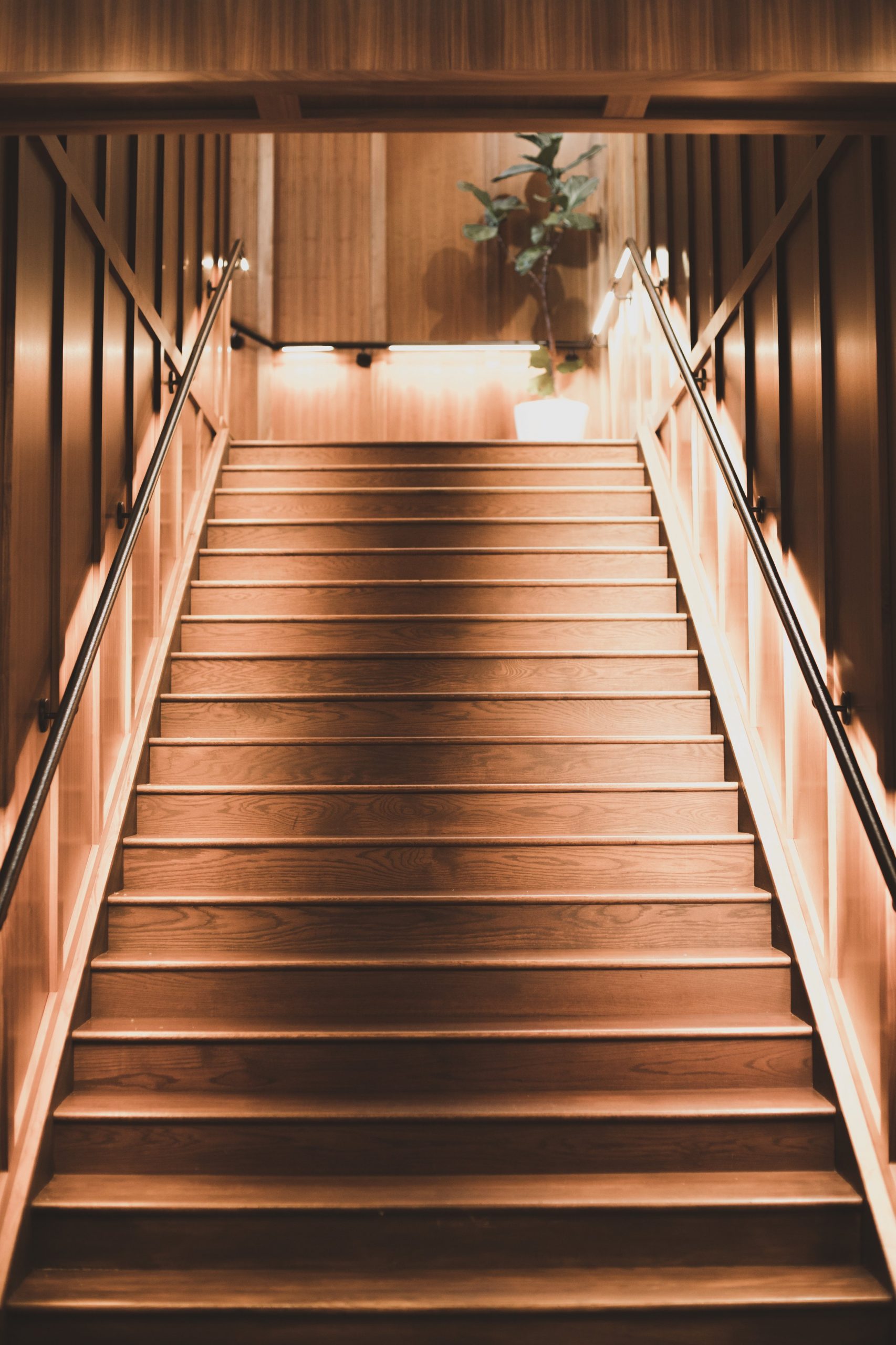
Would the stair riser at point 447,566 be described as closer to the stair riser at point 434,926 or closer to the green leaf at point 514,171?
the stair riser at point 434,926

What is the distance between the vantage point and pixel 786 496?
109 inches

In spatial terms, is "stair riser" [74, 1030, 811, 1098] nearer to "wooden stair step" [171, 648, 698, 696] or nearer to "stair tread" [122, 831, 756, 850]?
"stair tread" [122, 831, 756, 850]


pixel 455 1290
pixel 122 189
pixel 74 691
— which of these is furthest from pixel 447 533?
pixel 455 1290

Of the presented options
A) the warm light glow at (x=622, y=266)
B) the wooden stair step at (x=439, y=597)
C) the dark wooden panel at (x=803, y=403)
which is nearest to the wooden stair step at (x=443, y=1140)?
the dark wooden panel at (x=803, y=403)

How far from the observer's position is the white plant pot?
5809 millimetres

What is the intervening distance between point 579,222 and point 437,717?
4239mm

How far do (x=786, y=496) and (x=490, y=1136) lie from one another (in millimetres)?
1738

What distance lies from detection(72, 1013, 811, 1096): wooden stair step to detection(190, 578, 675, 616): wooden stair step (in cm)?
165

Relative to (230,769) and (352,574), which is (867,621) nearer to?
(230,769)

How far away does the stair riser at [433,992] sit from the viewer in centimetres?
247

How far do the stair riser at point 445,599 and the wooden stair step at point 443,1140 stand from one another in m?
1.83

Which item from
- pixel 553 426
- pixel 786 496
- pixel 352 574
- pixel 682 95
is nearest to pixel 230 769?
pixel 352 574

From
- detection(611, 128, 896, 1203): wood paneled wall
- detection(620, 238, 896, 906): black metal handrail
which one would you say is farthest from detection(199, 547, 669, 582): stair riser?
detection(620, 238, 896, 906): black metal handrail

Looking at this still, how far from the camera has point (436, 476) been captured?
4293 millimetres
